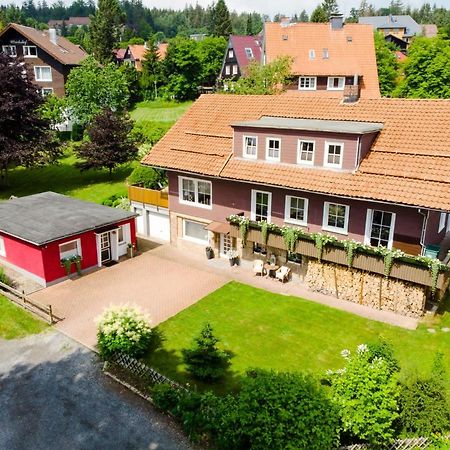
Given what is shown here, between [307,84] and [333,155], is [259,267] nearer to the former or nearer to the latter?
[333,155]

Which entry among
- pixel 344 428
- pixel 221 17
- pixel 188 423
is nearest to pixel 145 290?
pixel 188 423

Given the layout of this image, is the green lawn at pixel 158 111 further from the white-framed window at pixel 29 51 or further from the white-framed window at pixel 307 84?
the white-framed window at pixel 307 84

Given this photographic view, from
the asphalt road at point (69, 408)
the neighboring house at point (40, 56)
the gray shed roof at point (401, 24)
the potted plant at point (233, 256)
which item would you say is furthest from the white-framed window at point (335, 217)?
the gray shed roof at point (401, 24)

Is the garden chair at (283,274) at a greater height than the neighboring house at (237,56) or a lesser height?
lesser

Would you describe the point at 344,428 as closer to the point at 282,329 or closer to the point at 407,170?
the point at 282,329

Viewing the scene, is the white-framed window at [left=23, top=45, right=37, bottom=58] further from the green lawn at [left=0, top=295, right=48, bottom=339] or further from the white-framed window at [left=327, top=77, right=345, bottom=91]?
the green lawn at [left=0, top=295, right=48, bottom=339]

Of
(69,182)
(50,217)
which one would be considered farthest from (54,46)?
(50,217)

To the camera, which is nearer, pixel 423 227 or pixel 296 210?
pixel 423 227
